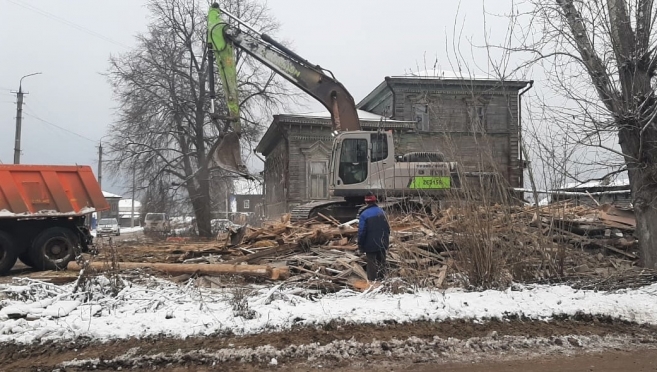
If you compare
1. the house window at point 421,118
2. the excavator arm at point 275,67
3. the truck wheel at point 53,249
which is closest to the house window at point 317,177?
the house window at point 421,118

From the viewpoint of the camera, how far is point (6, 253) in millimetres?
12203

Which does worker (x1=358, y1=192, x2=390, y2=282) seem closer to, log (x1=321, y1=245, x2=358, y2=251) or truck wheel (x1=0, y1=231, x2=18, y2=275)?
log (x1=321, y1=245, x2=358, y2=251)

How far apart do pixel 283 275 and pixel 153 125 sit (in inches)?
854

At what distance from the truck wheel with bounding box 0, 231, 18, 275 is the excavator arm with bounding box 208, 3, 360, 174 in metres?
6.52

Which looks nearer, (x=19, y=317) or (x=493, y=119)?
(x=19, y=317)

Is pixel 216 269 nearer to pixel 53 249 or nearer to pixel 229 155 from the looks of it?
pixel 53 249

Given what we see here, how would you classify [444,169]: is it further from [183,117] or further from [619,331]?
[183,117]

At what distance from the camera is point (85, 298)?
747cm

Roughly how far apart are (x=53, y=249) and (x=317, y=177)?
15.0 metres

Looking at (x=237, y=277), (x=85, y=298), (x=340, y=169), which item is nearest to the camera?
(x=85, y=298)

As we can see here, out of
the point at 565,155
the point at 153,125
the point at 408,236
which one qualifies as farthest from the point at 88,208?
the point at 153,125

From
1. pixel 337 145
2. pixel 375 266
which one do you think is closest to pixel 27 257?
pixel 337 145

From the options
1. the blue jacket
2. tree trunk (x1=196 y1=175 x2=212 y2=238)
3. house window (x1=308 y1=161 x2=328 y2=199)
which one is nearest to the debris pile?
the blue jacket

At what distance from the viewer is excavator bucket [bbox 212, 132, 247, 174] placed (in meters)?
14.7
